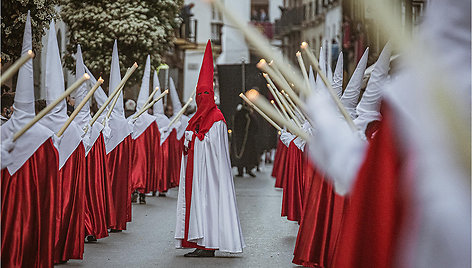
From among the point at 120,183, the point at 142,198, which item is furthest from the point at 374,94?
the point at 142,198

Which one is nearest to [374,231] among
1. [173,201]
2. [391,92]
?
[391,92]

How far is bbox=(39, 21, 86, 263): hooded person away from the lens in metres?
7.91

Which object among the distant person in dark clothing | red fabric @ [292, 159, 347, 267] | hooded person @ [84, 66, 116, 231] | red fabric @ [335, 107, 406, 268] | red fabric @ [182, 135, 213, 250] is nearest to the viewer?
red fabric @ [335, 107, 406, 268]

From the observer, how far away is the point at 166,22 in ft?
60.9

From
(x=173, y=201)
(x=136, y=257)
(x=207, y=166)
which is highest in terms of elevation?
(x=207, y=166)

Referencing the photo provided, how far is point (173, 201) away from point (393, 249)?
12.2 meters

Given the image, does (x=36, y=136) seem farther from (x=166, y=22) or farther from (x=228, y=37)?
(x=228, y=37)

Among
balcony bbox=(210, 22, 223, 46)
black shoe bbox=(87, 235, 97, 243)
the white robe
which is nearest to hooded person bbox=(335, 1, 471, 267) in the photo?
the white robe

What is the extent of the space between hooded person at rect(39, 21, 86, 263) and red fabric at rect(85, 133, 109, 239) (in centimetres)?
82

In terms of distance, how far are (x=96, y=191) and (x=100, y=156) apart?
537mm

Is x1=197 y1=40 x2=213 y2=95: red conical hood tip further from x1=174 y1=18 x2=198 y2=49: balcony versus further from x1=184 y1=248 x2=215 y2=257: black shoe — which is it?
x1=174 y1=18 x2=198 y2=49: balcony

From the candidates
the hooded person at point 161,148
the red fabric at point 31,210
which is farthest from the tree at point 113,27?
the red fabric at point 31,210

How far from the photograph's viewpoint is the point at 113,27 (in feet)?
58.0

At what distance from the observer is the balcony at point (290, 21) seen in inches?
2247
